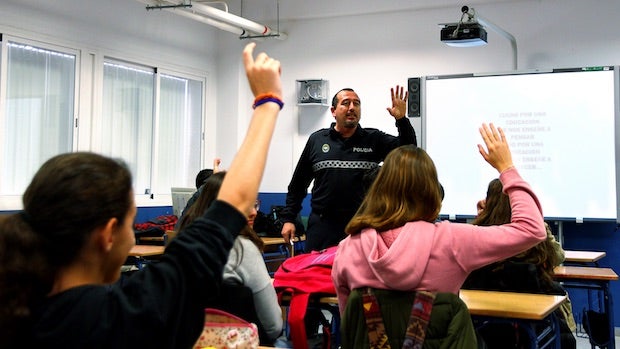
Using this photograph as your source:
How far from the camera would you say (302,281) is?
3.16m

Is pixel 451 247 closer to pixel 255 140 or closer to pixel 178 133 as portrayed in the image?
pixel 255 140

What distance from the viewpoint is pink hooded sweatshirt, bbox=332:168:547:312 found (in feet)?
7.11

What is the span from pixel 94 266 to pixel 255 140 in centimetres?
31

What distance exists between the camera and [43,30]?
19.9ft

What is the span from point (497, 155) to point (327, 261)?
1214 mm

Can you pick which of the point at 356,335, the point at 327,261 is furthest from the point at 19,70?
the point at 356,335

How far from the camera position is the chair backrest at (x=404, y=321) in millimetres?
2092

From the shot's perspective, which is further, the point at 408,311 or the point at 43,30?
the point at 43,30

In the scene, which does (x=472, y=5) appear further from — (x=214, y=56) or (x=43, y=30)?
(x=43, y=30)

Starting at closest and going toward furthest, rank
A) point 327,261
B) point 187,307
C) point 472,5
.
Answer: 1. point 187,307
2. point 327,261
3. point 472,5

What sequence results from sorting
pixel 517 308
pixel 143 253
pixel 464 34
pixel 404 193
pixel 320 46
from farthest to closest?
1. pixel 320 46
2. pixel 464 34
3. pixel 143 253
4. pixel 517 308
5. pixel 404 193

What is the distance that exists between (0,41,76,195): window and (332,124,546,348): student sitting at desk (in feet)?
14.3

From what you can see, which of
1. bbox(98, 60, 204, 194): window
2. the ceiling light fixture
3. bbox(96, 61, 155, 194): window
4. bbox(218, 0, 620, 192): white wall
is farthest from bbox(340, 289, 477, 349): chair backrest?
bbox(96, 61, 155, 194): window

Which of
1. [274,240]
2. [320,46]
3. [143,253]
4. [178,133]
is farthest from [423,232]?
[178,133]
